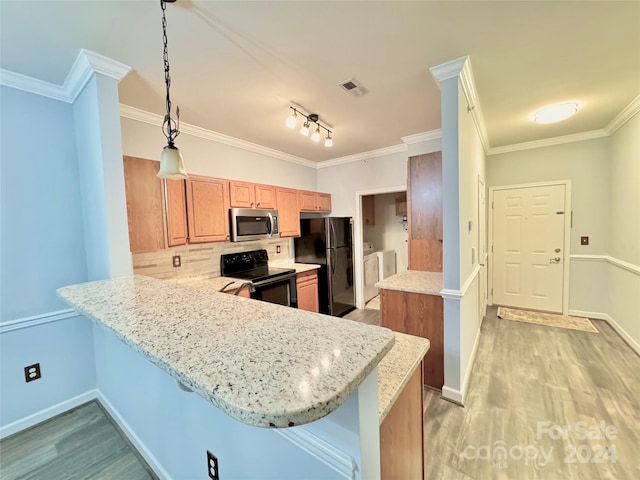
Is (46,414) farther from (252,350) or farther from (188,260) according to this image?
(252,350)


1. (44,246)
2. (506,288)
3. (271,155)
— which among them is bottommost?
(506,288)

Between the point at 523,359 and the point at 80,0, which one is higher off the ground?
the point at 80,0

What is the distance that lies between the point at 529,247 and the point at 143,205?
507cm

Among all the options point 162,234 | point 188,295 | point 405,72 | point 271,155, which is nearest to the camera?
point 188,295

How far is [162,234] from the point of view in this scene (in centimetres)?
241

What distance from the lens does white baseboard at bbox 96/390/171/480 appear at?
151cm

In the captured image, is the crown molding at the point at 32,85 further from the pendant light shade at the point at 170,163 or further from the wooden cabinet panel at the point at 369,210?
the wooden cabinet panel at the point at 369,210

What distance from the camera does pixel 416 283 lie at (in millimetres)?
2521

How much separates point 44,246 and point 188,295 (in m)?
1.76

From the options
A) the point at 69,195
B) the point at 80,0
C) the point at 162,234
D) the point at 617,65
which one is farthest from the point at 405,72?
the point at 69,195

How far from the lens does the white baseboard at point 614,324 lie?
2.78 meters

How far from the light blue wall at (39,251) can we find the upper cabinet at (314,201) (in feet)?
8.51

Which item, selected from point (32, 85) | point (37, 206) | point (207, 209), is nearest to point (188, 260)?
point (207, 209)

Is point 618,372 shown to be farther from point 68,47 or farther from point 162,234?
point 68,47
